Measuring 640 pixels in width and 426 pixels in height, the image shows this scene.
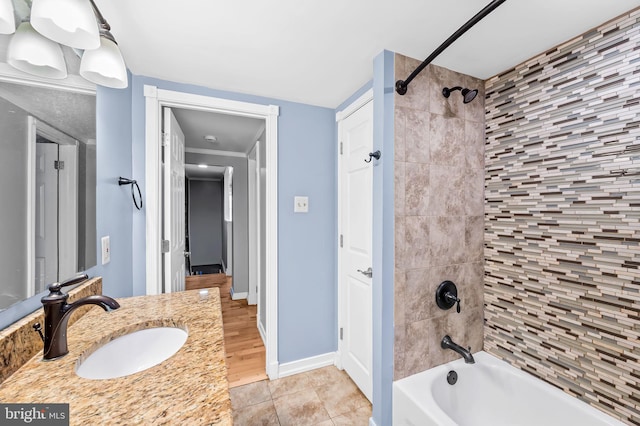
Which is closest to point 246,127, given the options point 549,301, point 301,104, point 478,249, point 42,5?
point 301,104

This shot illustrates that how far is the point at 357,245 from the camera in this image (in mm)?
1906

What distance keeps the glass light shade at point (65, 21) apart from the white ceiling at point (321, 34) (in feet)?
1.39

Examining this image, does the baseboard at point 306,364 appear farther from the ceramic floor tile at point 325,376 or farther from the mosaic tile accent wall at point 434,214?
the mosaic tile accent wall at point 434,214

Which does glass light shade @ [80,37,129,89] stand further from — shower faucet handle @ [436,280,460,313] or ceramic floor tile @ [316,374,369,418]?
ceramic floor tile @ [316,374,369,418]

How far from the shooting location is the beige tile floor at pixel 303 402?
1.62m

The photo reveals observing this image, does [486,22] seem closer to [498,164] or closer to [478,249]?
[498,164]

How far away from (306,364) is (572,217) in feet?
6.77

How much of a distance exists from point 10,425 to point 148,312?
2.01 feet

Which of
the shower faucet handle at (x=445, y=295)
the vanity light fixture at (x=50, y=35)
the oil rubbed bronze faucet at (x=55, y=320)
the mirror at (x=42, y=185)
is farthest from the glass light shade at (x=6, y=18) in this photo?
the shower faucet handle at (x=445, y=295)

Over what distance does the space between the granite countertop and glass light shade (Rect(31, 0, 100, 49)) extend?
1001 millimetres

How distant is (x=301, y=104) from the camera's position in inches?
83.0

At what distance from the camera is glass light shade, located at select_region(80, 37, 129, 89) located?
0.96 metres

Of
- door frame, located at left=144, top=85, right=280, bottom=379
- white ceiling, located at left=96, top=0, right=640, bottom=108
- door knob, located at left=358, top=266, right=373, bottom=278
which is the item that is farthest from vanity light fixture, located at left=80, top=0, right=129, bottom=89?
door knob, located at left=358, top=266, right=373, bottom=278

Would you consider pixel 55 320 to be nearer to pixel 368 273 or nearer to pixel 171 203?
pixel 171 203
